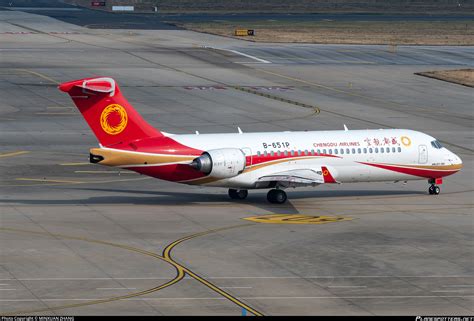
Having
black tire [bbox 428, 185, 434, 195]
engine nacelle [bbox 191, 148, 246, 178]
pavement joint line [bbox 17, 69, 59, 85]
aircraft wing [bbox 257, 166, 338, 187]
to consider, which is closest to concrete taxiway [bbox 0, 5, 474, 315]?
pavement joint line [bbox 17, 69, 59, 85]

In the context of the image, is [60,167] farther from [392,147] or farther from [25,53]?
[25,53]

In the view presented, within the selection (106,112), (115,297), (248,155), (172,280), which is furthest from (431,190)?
(115,297)

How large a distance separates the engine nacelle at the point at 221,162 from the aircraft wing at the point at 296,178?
1.86 metres

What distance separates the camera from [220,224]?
5050cm

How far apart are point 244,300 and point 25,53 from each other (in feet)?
320

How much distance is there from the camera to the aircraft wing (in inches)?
2156

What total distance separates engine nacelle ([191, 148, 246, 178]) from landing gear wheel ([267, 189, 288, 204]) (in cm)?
264

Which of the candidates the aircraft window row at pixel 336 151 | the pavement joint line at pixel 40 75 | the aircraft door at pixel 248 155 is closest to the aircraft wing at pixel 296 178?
the aircraft window row at pixel 336 151

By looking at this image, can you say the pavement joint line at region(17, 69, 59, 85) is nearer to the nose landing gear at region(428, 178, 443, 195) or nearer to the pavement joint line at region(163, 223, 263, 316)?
the nose landing gear at region(428, 178, 443, 195)

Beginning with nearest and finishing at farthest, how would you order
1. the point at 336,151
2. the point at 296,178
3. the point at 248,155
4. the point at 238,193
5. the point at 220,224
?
the point at 220,224 < the point at 248,155 < the point at 296,178 < the point at 336,151 < the point at 238,193

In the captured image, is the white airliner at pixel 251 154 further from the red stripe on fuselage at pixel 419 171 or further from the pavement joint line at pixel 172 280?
the pavement joint line at pixel 172 280

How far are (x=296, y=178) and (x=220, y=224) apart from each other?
6320 millimetres

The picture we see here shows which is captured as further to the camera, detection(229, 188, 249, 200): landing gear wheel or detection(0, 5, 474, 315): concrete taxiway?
detection(229, 188, 249, 200): landing gear wheel

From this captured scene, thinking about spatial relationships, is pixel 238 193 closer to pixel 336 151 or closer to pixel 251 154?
pixel 251 154
